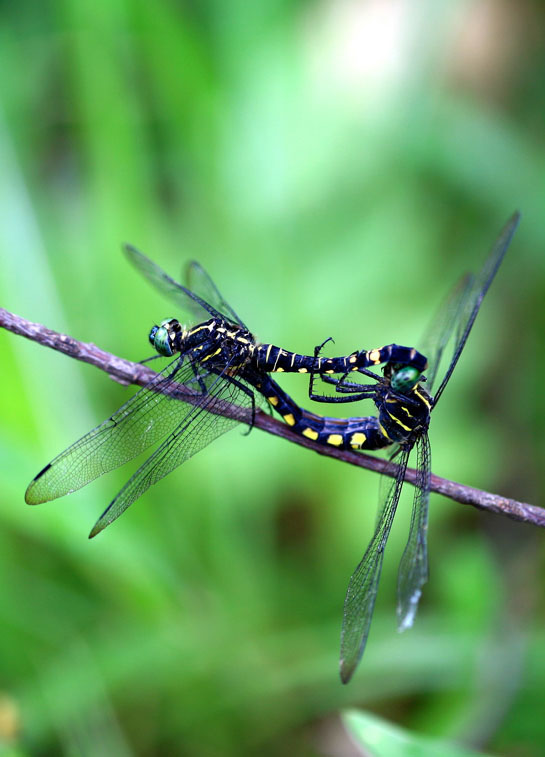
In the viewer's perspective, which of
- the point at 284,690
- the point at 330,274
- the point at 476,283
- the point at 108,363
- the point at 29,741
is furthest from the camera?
the point at 330,274

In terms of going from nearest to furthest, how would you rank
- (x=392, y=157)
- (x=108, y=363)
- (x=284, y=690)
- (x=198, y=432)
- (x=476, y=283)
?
(x=108, y=363)
(x=198, y=432)
(x=476, y=283)
(x=284, y=690)
(x=392, y=157)

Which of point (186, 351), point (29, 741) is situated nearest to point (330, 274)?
point (186, 351)

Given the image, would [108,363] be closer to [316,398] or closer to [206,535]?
[316,398]

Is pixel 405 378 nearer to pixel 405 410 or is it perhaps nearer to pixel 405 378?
pixel 405 378

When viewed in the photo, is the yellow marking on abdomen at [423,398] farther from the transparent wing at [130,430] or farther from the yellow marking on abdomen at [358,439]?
the transparent wing at [130,430]

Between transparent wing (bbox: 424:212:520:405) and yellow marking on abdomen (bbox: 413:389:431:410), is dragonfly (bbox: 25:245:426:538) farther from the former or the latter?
transparent wing (bbox: 424:212:520:405)

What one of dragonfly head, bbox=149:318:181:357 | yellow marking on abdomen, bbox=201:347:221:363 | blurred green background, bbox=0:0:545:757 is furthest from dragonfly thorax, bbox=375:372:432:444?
blurred green background, bbox=0:0:545:757

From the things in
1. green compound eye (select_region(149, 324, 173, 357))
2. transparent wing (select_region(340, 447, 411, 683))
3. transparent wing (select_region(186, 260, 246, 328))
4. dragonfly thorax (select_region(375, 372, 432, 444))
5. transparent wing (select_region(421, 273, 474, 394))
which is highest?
transparent wing (select_region(421, 273, 474, 394))
